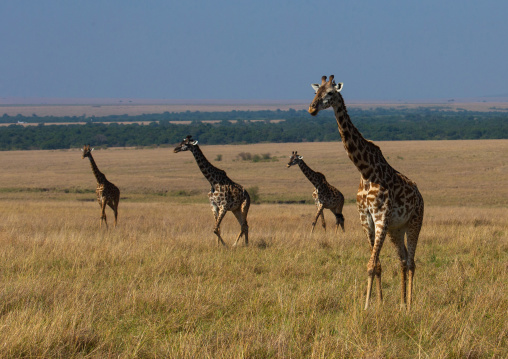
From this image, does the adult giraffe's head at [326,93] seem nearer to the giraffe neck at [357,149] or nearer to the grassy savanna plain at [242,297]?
the giraffe neck at [357,149]

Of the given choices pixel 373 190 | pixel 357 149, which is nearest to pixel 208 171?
pixel 357 149

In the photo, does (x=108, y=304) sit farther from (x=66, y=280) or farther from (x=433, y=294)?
(x=433, y=294)

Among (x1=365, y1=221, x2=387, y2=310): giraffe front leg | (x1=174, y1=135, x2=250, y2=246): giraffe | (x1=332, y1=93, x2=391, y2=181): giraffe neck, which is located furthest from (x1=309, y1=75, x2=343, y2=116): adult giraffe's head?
(x1=174, y1=135, x2=250, y2=246): giraffe

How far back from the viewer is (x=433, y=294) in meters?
7.22

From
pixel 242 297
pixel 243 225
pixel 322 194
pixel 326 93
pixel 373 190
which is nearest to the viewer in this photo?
pixel 326 93

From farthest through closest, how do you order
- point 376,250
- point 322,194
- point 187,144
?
point 322,194 → point 187,144 → point 376,250

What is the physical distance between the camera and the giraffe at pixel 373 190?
6.55 m

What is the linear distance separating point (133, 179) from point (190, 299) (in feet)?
113

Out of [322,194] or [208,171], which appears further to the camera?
[322,194]

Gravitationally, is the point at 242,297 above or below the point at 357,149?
below

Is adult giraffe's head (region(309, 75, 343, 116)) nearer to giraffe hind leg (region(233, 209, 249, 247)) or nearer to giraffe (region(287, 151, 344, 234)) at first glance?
giraffe hind leg (region(233, 209, 249, 247))

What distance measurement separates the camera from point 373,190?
22.0 ft

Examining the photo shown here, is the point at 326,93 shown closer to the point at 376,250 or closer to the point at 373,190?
the point at 373,190

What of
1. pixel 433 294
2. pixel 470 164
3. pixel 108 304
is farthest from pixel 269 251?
pixel 470 164
